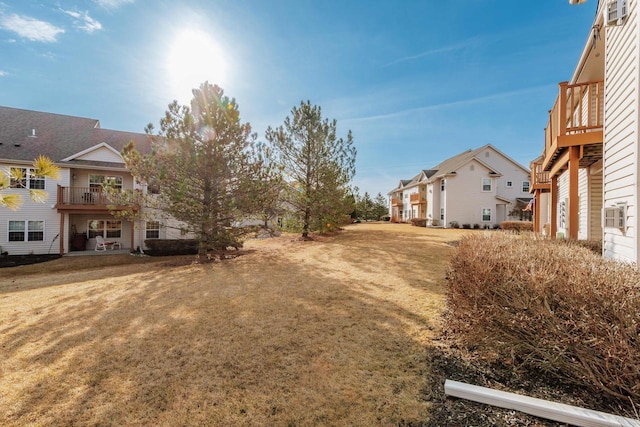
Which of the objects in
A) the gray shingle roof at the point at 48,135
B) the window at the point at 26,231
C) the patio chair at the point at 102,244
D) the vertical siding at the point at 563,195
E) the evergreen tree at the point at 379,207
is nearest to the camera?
A: the vertical siding at the point at 563,195

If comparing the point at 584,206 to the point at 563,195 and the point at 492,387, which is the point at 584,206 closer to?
the point at 563,195

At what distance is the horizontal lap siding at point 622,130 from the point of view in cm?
453

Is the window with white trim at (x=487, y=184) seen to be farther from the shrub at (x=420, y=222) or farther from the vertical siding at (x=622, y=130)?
the vertical siding at (x=622, y=130)

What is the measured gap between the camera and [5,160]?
15.3 m

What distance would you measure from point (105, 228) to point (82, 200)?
2.30m

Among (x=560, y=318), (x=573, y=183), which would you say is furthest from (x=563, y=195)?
(x=560, y=318)

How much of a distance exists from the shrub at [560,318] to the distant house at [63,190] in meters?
16.8

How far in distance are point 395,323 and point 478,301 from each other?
5.02ft

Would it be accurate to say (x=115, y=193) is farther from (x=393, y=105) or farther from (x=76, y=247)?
(x=393, y=105)

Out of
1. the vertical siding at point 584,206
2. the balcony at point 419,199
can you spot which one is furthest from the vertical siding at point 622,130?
the balcony at point 419,199

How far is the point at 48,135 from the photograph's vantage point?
18172 mm

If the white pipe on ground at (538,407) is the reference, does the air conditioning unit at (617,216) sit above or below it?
above

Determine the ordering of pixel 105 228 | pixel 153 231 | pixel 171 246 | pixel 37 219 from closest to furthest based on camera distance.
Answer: pixel 37 219, pixel 171 246, pixel 105 228, pixel 153 231

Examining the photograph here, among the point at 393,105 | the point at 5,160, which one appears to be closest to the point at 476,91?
the point at 393,105
